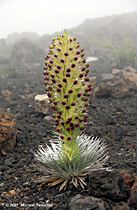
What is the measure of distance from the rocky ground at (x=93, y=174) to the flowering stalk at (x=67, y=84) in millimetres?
608

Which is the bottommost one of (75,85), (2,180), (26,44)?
(2,180)

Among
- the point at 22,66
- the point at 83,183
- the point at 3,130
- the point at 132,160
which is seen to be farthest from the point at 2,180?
the point at 22,66

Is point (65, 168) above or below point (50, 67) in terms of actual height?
below

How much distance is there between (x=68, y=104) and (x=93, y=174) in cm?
100

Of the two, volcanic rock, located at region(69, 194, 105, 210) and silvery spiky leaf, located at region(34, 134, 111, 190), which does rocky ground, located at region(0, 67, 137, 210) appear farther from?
silvery spiky leaf, located at region(34, 134, 111, 190)

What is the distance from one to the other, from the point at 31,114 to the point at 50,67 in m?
4.15

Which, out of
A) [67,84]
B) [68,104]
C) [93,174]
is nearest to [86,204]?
[93,174]

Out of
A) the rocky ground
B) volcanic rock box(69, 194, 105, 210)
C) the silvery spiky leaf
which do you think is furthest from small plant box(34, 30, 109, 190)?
volcanic rock box(69, 194, 105, 210)

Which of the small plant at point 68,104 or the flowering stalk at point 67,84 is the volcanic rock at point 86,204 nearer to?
the small plant at point 68,104

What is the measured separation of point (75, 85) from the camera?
10.4 ft

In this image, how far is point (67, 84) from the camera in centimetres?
312

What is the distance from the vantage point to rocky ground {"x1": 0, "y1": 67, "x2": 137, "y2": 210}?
2783 mm

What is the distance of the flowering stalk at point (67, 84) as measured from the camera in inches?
118

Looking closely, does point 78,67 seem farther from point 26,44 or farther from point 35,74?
point 26,44
